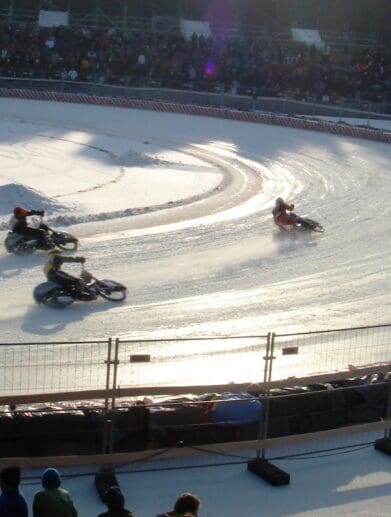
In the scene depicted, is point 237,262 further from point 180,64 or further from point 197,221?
point 180,64

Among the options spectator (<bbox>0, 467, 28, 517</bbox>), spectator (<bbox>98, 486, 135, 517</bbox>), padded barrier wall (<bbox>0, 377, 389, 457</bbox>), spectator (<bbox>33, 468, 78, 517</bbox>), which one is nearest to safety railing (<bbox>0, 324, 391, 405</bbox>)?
padded barrier wall (<bbox>0, 377, 389, 457</bbox>)

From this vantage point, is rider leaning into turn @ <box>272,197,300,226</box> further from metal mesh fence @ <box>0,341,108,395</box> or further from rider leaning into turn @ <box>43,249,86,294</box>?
metal mesh fence @ <box>0,341,108,395</box>

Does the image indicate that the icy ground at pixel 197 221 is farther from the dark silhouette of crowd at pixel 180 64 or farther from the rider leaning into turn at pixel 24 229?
the dark silhouette of crowd at pixel 180 64

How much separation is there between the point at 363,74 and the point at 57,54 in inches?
489

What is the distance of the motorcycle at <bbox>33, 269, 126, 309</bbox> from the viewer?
1170cm

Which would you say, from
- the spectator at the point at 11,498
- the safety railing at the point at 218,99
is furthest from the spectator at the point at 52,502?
the safety railing at the point at 218,99

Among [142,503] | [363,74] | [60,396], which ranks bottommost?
[142,503]

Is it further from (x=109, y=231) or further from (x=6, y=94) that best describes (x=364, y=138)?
(x=109, y=231)

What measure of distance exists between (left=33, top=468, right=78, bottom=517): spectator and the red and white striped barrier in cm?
2571

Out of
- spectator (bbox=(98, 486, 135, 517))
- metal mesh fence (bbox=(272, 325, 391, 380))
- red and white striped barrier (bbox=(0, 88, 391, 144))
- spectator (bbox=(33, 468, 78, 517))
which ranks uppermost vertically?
red and white striped barrier (bbox=(0, 88, 391, 144))

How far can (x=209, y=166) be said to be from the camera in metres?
24.7

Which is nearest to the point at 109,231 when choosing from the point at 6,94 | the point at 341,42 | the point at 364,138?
the point at 364,138

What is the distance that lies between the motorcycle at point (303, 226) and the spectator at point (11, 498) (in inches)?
451

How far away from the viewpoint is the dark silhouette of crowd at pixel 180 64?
36.4 m
